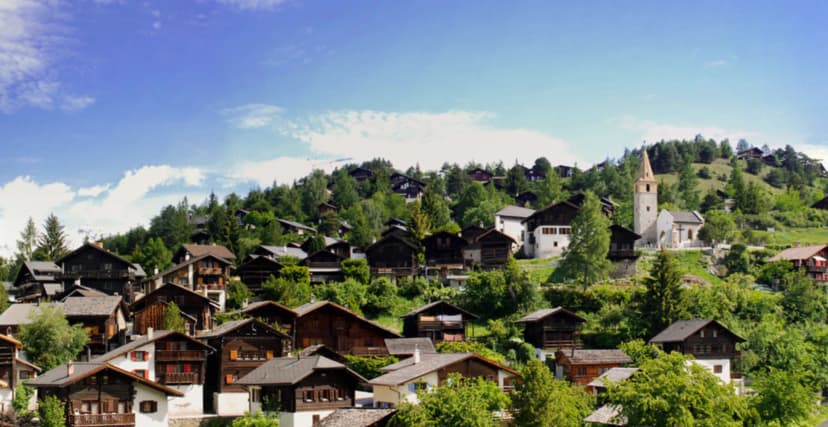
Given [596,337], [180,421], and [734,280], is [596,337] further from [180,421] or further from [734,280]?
[180,421]

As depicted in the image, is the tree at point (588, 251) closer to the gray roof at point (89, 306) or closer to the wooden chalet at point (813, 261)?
the wooden chalet at point (813, 261)

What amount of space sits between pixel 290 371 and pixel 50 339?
1829cm

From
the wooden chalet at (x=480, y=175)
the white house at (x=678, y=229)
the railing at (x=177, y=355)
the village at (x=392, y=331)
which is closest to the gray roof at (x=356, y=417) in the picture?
the village at (x=392, y=331)

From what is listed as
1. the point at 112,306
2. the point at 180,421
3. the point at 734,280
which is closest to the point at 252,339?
the point at 180,421

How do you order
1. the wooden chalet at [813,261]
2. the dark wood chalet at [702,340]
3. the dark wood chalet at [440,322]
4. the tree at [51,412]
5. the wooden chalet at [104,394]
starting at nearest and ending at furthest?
1. the tree at [51,412]
2. the wooden chalet at [104,394]
3. the dark wood chalet at [702,340]
4. the dark wood chalet at [440,322]
5. the wooden chalet at [813,261]

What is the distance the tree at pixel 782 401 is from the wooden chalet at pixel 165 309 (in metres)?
38.1

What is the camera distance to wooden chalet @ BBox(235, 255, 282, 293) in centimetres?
8006

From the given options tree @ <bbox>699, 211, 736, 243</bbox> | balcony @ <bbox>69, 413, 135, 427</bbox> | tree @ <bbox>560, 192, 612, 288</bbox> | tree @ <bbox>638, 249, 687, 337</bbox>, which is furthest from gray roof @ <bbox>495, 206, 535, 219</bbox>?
balcony @ <bbox>69, 413, 135, 427</bbox>

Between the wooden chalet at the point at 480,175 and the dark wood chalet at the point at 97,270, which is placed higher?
the wooden chalet at the point at 480,175

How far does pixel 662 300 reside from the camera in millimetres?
68500

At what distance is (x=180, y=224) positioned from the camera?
110m

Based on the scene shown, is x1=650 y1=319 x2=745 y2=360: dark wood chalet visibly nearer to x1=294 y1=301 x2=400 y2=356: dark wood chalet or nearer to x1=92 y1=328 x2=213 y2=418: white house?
x1=294 y1=301 x2=400 y2=356: dark wood chalet

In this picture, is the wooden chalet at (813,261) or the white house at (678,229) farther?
the white house at (678,229)

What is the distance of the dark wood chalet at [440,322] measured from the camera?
66.2 metres
